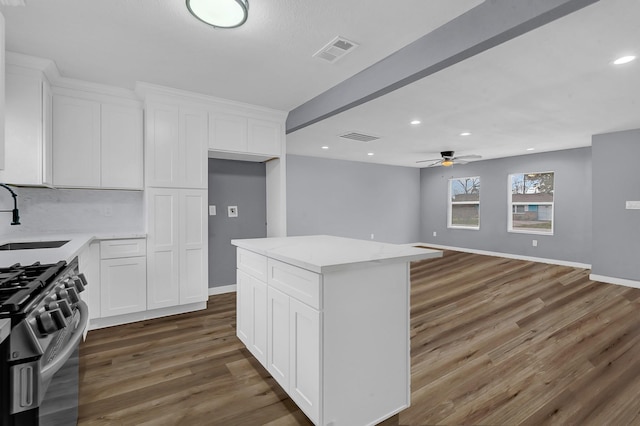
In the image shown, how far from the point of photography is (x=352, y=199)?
24.5ft

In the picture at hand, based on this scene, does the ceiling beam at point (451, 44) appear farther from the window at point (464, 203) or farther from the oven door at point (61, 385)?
the window at point (464, 203)

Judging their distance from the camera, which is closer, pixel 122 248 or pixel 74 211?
pixel 122 248

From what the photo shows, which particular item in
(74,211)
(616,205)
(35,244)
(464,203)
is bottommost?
(35,244)

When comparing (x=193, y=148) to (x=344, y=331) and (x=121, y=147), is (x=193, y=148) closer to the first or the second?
(x=121, y=147)

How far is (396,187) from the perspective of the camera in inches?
330

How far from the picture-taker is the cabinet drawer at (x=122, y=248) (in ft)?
9.89

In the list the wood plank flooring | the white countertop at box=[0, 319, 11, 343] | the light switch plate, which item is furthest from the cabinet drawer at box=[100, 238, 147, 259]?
the light switch plate

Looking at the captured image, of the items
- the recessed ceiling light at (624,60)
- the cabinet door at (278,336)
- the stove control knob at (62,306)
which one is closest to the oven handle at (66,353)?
the stove control knob at (62,306)

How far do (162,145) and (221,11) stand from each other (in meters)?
1.85

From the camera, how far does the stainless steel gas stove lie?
0.93m

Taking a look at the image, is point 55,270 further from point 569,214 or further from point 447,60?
point 569,214

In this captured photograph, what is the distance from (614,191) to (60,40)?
7061mm

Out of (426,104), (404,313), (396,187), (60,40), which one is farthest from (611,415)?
(396,187)

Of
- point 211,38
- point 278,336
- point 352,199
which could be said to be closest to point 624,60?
point 211,38
